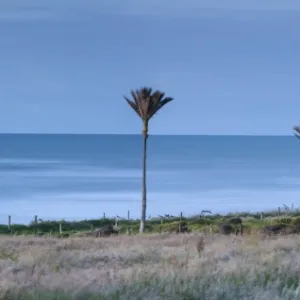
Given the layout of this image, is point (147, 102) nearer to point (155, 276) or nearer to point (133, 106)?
point (133, 106)

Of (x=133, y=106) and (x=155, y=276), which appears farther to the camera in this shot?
(x=133, y=106)

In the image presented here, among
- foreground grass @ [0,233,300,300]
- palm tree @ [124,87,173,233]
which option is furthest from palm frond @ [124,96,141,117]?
foreground grass @ [0,233,300,300]

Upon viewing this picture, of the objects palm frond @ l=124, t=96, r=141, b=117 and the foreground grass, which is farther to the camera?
palm frond @ l=124, t=96, r=141, b=117

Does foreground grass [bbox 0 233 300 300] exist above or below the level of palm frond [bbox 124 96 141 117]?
below

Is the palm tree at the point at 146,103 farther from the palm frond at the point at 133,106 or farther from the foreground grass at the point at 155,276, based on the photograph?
the foreground grass at the point at 155,276

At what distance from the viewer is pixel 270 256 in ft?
48.3

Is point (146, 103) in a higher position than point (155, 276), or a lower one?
higher

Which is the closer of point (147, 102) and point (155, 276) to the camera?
point (155, 276)

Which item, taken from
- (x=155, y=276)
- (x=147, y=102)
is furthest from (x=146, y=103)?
(x=155, y=276)

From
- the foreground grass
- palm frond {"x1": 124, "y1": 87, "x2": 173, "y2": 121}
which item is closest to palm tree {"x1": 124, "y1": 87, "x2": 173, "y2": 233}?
palm frond {"x1": 124, "y1": 87, "x2": 173, "y2": 121}

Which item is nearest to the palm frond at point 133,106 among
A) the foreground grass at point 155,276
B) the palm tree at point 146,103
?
the palm tree at point 146,103

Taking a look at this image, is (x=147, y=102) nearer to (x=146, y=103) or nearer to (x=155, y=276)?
(x=146, y=103)

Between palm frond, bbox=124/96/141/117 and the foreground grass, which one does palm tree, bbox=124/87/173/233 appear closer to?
palm frond, bbox=124/96/141/117

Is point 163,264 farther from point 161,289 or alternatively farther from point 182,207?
point 182,207
